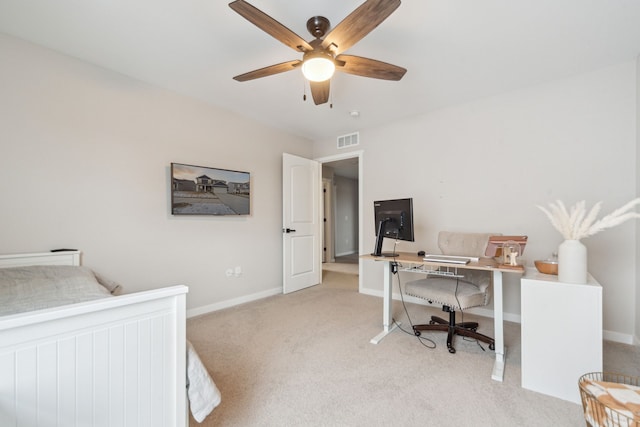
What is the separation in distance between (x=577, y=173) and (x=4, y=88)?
4675 mm

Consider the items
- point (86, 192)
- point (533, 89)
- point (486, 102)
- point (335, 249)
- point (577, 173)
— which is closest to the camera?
point (86, 192)

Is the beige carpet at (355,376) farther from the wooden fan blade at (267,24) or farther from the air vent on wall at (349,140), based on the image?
the air vent on wall at (349,140)

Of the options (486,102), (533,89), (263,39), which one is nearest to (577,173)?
(533,89)

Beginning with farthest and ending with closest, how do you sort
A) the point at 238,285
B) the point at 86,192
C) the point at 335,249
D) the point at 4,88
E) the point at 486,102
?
the point at 335,249 < the point at 238,285 < the point at 486,102 < the point at 86,192 < the point at 4,88

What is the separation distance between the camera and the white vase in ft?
5.17

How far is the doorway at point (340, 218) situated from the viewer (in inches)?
235

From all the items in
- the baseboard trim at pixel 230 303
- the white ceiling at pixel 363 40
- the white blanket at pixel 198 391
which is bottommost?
the baseboard trim at pixel 230 303

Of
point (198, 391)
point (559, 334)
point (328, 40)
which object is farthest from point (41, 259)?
point (559, 334)

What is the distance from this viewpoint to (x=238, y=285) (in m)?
3.35

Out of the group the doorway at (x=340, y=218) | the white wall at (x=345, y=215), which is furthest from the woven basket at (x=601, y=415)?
the white wall at (x=345, y=215)

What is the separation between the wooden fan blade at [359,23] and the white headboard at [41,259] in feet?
8.05

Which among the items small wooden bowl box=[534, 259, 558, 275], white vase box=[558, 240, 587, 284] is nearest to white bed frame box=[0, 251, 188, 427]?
white vase box=[558, 240, 587, 284]

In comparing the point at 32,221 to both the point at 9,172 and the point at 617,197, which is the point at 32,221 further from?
the point at 617,197

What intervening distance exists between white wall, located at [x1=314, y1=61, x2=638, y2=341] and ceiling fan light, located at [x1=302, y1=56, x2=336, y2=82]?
1.99m
